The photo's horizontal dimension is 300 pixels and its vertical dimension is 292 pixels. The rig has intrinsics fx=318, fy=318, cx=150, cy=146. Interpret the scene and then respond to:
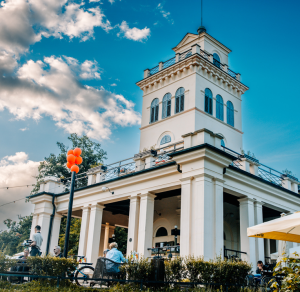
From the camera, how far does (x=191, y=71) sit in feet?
72.8

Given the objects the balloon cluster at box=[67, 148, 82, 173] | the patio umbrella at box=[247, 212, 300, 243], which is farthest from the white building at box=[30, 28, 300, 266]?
the balloon cluster at box=[67, 148, 82, 173]

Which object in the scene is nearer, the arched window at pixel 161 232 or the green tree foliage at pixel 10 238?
the arched window at pixel 161 232

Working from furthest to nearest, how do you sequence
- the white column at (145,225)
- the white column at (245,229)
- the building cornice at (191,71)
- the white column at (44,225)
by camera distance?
1. the building cornice at (191,71)
2. the white column at (44,225)
3. the white column at (145,225)
4. the white column at (245,229)

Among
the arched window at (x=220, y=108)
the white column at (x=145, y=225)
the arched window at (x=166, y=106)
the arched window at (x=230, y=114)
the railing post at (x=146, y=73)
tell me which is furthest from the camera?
the railing post at (x=146, y=73)

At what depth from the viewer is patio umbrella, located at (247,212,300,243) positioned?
26.5ft

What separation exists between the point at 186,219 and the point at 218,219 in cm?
123

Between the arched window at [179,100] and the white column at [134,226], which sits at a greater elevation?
the arched window at [179,100]

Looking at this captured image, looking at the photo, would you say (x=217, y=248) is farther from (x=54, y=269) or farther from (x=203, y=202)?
(x=54, y=269)

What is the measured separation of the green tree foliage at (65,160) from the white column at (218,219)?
23.7 m

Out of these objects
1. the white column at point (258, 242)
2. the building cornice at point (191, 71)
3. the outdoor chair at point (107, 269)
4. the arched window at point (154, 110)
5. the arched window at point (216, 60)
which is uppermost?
the arched window at point (216, 60)

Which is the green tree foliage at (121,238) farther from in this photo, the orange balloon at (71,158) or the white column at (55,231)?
the orange balloon at (71,158)

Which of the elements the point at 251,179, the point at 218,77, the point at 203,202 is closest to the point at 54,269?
Result: the point at 203,202

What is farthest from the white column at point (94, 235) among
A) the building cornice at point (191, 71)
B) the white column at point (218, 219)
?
the building cornice at point (191, 71)

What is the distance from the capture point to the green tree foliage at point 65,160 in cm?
3572
